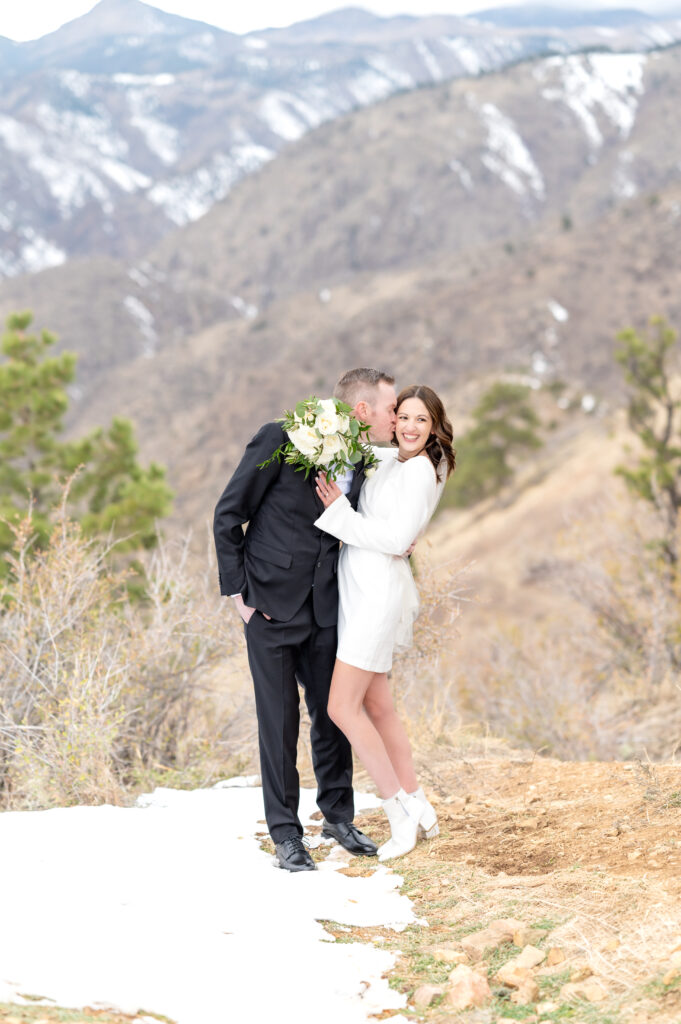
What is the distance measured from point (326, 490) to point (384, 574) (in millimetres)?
364

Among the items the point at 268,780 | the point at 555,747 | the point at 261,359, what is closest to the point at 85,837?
the point at 268,780

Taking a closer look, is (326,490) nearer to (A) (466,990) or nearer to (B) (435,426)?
(B) (435,426)

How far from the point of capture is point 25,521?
5875 mm

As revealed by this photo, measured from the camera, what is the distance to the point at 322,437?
3619mm

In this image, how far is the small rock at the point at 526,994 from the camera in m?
2.68

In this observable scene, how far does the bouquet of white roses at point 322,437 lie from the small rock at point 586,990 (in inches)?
71.3

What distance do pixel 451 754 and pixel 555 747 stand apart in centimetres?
212

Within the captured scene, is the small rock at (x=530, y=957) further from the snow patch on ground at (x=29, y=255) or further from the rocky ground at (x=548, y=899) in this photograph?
the snow patch on ground at (x=29, y=255)

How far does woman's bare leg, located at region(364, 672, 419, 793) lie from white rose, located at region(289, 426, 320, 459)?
946mm

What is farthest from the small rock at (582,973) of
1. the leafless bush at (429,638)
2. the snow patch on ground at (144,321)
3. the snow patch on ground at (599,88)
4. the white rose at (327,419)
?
the snow patch on ground at (599,88)

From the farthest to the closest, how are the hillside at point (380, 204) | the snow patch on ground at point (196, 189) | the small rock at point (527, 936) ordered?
the snow patch on ground at point (196, 189) → the hillside at point (380, 204) → the small rock at point (527, 936)

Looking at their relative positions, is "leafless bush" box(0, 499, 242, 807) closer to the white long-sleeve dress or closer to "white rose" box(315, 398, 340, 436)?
the white long-sleeve dress

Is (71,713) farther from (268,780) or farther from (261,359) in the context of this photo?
(261,359)

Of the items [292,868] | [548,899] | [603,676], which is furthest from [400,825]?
[603,676]
